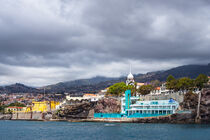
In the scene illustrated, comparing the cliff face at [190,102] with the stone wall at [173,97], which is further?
→ the stone wall at [173,97]

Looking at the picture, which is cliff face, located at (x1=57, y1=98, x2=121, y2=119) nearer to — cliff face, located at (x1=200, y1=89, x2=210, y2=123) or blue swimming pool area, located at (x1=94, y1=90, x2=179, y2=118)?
blue swimming pool area, located at (x1=94, y1=90, x2=179, y2=118)

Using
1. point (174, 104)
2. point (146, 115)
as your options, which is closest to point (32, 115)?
point (146, 115)

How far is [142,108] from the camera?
112 m

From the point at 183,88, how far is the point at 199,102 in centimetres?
Result: 2118

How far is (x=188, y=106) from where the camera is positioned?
96.7 m

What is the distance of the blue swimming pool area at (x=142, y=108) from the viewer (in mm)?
102938

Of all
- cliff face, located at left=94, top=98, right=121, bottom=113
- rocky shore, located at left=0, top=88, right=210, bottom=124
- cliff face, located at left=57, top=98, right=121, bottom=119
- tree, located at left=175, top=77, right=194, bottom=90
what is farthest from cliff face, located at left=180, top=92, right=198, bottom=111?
cliff face, located at left=57, top=98, right=121, bottom=119

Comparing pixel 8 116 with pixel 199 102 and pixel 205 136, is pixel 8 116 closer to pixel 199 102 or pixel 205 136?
pixel 199 102

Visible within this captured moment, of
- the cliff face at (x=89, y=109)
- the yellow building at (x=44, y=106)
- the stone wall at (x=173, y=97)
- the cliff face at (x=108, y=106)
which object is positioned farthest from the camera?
the yellow building at (x=44, y=106)

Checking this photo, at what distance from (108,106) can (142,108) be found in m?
16.9

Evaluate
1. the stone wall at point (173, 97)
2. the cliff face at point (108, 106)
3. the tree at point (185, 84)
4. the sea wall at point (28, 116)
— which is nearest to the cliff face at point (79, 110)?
the cliff face at point (108, 106)

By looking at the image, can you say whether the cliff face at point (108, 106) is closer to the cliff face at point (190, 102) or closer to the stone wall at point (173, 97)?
the stone wall at point (173, 97)

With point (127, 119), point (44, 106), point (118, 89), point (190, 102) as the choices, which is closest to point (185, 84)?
point (190, 102)

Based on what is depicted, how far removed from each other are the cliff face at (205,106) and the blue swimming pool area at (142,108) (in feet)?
35.9
